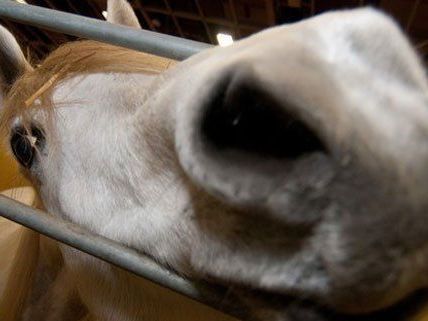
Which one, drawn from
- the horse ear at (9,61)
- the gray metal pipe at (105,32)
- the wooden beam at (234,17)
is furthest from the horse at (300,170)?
the wooden beam at (234,17)

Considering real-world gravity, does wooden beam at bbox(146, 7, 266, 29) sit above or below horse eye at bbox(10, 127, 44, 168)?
below

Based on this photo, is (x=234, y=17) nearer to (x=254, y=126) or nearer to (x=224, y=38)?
(x=224, y=38)

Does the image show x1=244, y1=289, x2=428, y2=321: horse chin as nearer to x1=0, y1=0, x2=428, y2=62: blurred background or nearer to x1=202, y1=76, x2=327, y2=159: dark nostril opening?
x1=202, y1=76, x2=327, y2=159: dark nostril opening

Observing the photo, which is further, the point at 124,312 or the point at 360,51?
the point at 124,312

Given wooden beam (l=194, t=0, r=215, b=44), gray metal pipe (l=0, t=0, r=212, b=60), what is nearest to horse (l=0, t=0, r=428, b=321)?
gray metal pipe (l=0, t=0, r=212, b=60)

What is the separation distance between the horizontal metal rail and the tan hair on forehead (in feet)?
0.91

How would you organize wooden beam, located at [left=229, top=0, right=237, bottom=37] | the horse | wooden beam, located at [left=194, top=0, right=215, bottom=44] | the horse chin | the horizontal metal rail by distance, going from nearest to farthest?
1. the horse
2. the horse chin
3. the horizontal metal rail
4. wooden beam, located at [left=229, top=0, right=237, bottom=37]
5. wooden beam, located at [left=194, top=0, right=215, bottom=44]

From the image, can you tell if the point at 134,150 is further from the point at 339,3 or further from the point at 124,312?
the point at 339,3

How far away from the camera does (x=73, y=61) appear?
3.98 feet

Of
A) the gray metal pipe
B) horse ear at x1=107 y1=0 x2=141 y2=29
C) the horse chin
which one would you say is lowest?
horse ear at x1=107 y1=0 x2=141 y2=29

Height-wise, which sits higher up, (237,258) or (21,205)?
(237,258)

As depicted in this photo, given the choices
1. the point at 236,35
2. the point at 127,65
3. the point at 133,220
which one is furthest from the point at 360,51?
the point at 236,35

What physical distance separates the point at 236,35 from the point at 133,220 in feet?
17.1

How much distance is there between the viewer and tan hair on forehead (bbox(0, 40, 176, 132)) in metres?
1.14
